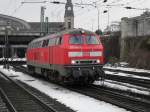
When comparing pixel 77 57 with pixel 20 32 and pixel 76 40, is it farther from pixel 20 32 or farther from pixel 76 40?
pixel 20 32

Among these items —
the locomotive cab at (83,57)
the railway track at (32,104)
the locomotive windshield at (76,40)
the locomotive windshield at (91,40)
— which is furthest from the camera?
the locomotive windshield at (91,40)

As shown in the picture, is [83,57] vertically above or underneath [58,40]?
underneath

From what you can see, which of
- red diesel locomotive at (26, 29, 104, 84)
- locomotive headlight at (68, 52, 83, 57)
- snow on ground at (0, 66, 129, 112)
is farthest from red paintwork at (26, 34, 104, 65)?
snow on ground at (0, 66, 129, 112)

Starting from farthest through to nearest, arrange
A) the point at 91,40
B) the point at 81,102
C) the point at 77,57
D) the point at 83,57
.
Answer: the point at 91,40, the point at 83,57, the point at 77,57, the point at 81,102

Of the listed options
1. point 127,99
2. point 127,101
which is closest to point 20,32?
point 127,99

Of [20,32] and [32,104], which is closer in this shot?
[32,104]

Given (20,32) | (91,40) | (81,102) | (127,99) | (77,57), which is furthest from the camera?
(20,32)

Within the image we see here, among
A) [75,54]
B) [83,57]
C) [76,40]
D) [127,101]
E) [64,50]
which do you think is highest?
[76,40]

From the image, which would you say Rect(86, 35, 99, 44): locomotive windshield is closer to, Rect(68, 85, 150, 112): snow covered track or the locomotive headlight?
the locomotive headlight

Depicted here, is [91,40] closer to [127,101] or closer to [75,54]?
[75,54]

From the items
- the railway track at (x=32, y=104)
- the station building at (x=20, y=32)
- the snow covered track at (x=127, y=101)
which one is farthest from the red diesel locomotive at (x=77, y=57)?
the station building at (x=20, y=32)

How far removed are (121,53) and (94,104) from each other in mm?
36320

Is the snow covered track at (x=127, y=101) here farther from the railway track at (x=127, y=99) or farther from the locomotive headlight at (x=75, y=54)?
the locomotive headlight at (x=75, y=54)

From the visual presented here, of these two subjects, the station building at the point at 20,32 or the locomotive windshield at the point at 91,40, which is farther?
the station building at the point at 20,32
